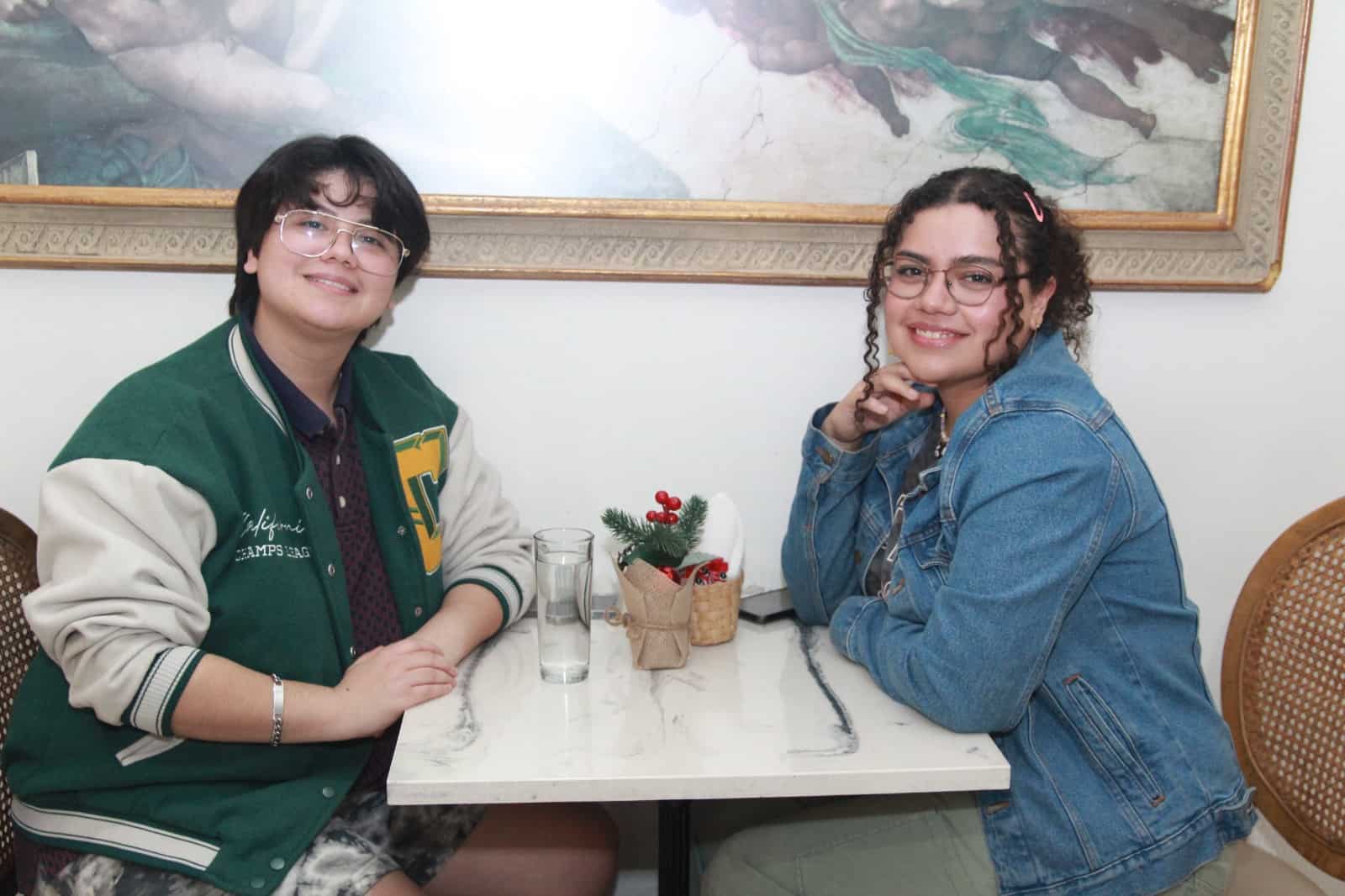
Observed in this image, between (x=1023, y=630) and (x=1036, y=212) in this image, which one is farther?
(x=1036, y=212)

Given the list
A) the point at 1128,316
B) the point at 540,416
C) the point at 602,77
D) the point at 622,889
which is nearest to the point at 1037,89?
the point at 1128,316

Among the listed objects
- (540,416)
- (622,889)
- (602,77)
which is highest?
(602,77)

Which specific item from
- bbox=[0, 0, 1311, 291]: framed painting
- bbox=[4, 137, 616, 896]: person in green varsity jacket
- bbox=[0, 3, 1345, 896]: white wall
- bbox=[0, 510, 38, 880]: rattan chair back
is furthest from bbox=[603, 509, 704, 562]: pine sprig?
bbox=[0, 510, 38, 880]: rattan chair back

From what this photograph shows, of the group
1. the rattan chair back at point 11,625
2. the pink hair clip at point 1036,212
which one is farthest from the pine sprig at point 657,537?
the rattan chair back at point 11,625

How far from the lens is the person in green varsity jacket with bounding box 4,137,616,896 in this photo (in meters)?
1.15

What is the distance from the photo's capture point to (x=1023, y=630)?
3.75ft

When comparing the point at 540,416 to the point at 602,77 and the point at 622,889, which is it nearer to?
the point at 602,77

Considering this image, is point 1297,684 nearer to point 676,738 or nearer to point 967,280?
point 967,280

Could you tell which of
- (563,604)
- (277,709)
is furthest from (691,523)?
(277,709)

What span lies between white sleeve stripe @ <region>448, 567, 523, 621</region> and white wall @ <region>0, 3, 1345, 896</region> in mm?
212

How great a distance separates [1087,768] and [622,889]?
37.3 inches

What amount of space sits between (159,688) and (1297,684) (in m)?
1.53

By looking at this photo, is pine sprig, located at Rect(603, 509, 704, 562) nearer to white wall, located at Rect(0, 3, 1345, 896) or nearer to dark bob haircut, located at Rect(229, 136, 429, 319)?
white wall, located at Rect(0, 3, 1345, 896)

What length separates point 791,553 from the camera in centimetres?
159
